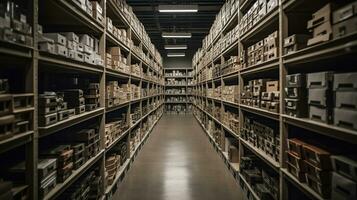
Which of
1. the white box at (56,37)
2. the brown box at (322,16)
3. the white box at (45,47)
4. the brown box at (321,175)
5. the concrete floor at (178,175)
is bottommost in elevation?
the concrete floor at (178,175)

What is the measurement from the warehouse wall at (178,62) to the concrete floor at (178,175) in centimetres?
1001

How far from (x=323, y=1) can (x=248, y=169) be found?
7.59 feet

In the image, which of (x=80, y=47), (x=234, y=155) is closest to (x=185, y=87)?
(x=234, y=155)

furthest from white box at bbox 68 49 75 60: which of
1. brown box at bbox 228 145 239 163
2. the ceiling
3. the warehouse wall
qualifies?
the warehouse wall

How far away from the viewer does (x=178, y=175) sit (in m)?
4.26

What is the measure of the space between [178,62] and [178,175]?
1250cm

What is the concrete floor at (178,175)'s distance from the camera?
3471mm

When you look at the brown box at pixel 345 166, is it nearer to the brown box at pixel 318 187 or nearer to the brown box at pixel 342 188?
the brown box at pixel 342 188

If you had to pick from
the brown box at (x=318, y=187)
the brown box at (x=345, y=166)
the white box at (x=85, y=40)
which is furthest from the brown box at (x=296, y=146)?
the white box at (x=85, y=40)

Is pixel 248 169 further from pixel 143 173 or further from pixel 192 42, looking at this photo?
pixel 192 42

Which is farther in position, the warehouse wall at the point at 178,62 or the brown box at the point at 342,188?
the warehouse wall at the point at 178,62

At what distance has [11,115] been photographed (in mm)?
1371

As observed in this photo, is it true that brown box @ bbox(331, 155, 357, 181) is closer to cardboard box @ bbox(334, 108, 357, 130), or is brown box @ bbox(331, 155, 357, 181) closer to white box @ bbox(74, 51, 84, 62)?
cardboard box @ bbox(334, 108, 357, 130)

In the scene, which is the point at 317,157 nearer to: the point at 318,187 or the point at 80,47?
the point at 318,187
